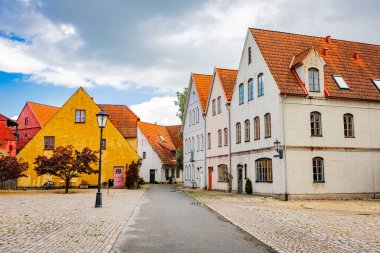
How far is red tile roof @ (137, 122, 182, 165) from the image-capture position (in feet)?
187

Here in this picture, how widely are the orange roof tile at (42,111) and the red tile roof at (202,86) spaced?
89.9ft

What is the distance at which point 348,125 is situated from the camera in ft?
82.0

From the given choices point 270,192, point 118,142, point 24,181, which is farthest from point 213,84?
point 24,181

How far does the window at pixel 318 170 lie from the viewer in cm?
2353

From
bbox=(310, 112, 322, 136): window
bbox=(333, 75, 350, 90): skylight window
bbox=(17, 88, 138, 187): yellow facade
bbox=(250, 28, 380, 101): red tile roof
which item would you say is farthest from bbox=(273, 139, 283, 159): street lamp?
bbox=(17, 88, 138, 187): yellow facade

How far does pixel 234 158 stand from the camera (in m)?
30.1

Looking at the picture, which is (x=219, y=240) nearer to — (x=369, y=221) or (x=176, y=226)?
(x=176, y=226)

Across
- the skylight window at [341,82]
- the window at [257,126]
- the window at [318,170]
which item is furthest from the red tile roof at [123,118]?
the window at [318,170]

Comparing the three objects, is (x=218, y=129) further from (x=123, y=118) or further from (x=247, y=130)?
(x=123, y=118)

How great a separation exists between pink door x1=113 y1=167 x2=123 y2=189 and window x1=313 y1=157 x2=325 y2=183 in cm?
2046

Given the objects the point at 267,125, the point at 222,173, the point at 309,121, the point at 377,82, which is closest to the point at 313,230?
the point at 309,121

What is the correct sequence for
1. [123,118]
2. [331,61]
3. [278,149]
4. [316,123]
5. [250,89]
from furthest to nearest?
Result: [123,118], [250,89], [331,61], [316,123], [278,149]

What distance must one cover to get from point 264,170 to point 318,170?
3351 millimetres

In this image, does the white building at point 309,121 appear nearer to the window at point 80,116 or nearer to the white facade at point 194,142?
the white facade at point 194,142
